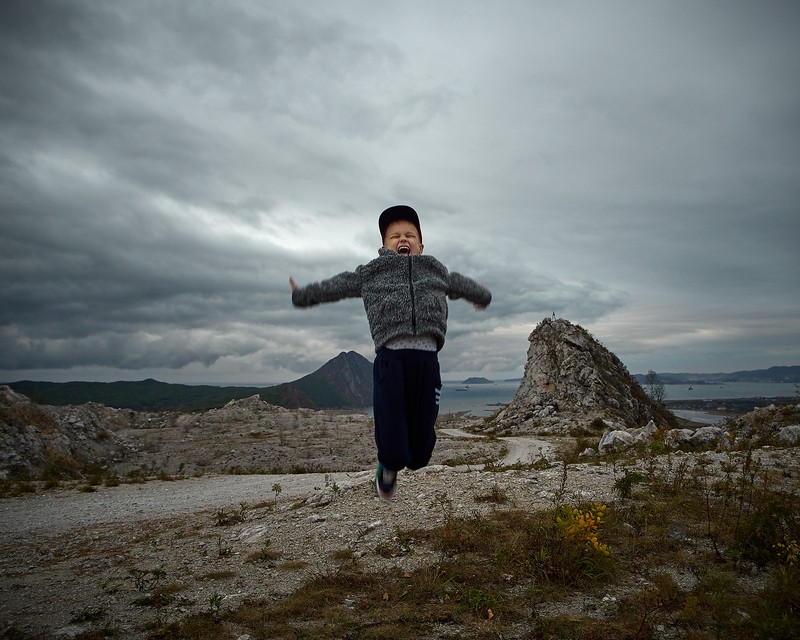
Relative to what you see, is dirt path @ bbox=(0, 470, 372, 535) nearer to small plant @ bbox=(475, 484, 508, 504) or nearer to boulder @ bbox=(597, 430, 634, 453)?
small plant @ bbox=(475, 484, 508, 504)

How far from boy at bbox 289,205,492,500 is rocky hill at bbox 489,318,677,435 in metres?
27.3

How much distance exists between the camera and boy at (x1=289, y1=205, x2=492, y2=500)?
12.4 feet

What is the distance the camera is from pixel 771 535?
4871mm

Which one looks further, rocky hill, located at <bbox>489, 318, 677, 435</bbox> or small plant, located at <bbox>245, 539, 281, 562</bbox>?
rocky hill, located at <bbox>489, 318, 677, 435</bbox>

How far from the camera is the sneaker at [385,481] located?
4.05 meters

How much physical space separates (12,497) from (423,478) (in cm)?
1325

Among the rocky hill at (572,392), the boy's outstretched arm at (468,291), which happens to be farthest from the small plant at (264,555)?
the rocky hill at (572,392)

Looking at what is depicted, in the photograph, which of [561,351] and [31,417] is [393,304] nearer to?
[31,417]

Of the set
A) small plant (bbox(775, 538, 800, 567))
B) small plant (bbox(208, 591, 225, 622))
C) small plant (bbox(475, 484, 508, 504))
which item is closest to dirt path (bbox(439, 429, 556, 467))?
small plant (bbox(475, 484, 508, 504))

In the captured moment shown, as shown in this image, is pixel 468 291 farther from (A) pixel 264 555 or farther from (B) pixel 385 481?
(A) pixel 264 555

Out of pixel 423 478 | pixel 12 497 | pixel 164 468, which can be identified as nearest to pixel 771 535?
pixel 423 478

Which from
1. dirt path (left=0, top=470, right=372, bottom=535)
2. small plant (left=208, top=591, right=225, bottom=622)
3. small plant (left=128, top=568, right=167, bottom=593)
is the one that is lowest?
dirt path (left=0, top=470, right=372, bottom=535)

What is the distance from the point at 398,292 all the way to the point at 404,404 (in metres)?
1.00

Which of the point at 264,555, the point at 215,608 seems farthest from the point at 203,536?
the point at 215,608
